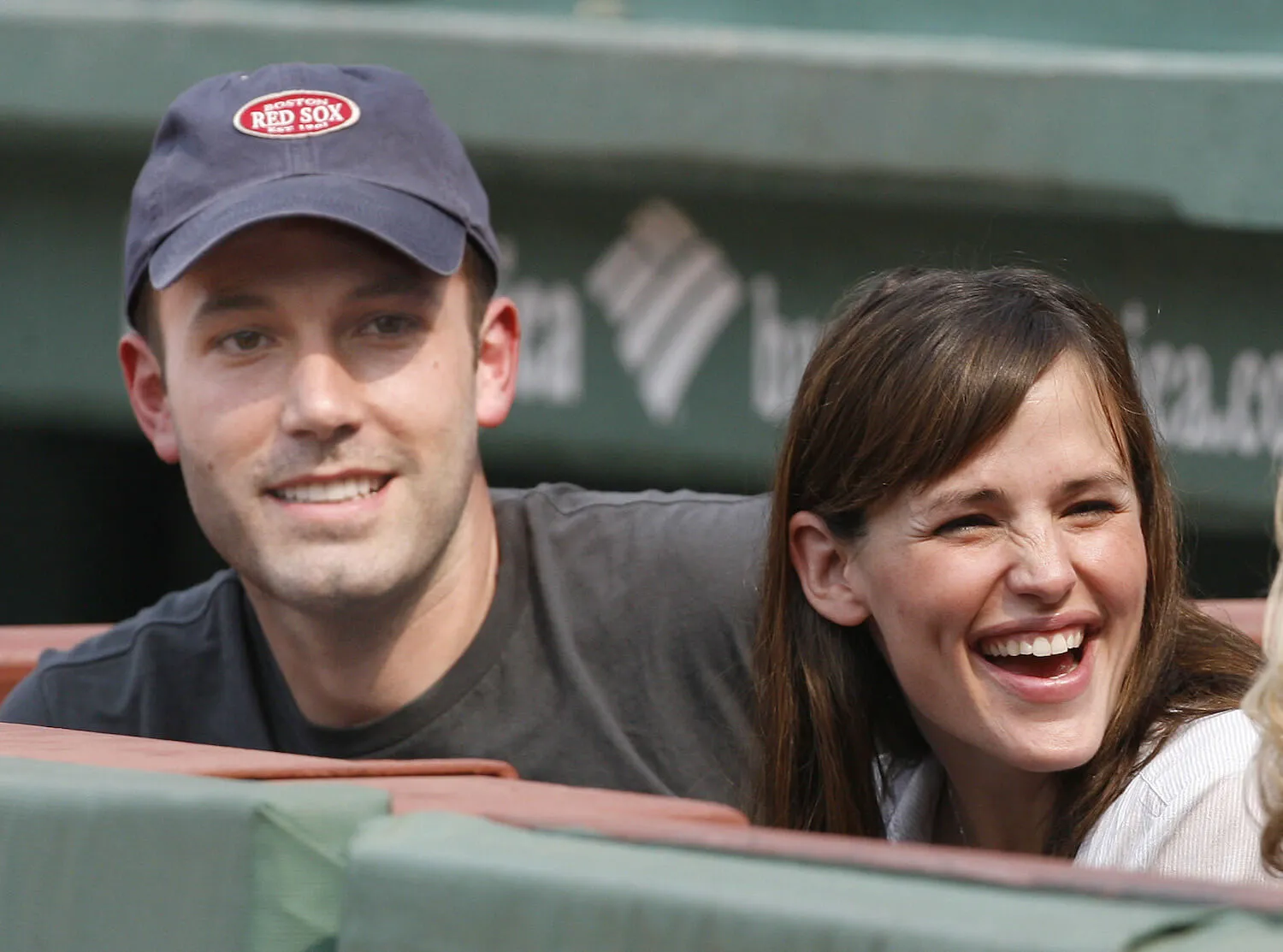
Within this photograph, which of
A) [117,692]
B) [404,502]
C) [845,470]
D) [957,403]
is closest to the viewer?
[957,403]

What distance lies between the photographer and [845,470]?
1.92 metres

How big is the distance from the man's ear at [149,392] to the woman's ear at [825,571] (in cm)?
89

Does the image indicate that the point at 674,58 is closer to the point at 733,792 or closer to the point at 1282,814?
the point at 733,792

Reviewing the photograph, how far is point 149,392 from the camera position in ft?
8.19

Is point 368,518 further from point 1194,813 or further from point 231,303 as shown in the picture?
point 1194,813

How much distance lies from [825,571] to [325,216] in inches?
29.2

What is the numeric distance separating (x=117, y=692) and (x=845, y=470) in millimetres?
1098

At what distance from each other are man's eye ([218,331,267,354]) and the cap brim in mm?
104

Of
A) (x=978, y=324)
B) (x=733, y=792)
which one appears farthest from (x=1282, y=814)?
(x=733, y=792)

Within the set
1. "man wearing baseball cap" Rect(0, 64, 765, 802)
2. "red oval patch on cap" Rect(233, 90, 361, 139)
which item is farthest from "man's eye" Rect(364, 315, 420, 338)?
"red oval patch on cap" Rect(233, 90, 361, 139)

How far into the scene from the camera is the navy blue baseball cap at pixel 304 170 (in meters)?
2.25

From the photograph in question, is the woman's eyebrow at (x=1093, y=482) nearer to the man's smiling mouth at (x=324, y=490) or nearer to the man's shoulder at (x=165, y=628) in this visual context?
the man's smiling mouth at (x=324, y=490)

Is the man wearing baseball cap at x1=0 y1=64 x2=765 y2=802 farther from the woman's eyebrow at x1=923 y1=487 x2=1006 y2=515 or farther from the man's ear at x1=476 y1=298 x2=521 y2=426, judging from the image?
the woman's eyebrow at x1=923 y1=487 x2=1006 y2=515

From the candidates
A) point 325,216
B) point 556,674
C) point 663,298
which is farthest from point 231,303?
point 663,298
